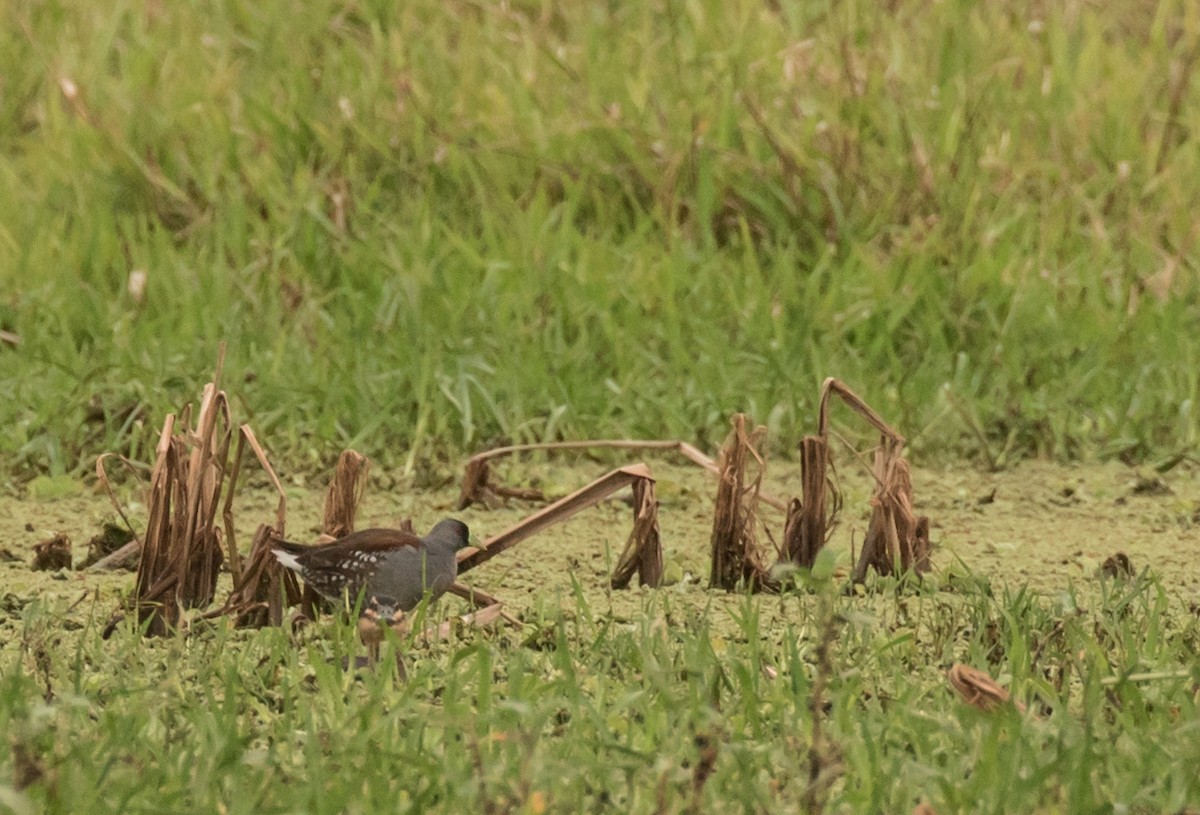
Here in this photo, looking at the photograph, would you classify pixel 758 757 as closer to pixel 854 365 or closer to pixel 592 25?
pixel 854 365

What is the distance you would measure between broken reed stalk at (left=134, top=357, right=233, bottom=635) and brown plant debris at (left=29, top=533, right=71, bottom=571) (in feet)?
1.39

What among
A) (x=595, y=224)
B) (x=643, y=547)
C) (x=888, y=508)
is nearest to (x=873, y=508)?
(x=888, y=508)

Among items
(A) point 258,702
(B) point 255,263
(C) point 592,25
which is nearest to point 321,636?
(A) point 258,702

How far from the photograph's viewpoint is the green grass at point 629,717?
2324 millimetres

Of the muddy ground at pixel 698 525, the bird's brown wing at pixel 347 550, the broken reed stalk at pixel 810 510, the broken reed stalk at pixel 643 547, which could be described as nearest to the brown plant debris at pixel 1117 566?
the muddy ground at pixel 698 525

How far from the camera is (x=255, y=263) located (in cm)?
530

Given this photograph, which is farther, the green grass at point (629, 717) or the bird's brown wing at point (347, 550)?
the bird's brown wing at point (347, 550)

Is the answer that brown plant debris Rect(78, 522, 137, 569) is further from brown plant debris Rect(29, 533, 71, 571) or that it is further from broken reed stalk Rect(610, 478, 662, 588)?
broken reed stalk Rect(610, 478, 662, 588)

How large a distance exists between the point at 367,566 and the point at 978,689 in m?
1.00

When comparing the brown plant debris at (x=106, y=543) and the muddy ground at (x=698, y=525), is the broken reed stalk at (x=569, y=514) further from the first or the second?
the brown plant debris at (x=106, y=543)

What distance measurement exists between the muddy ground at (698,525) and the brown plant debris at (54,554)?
0.08ft

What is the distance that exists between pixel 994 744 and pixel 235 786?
0.94 meters

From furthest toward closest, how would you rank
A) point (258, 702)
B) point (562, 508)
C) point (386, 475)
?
point (386, 475)
point (562, 508)
point (258, 702)

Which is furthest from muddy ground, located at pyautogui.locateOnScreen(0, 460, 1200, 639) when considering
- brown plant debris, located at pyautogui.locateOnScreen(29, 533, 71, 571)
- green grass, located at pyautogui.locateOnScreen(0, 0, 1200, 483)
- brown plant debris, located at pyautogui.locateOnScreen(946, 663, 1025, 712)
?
brown plant debris, located at pyautogui.locateOnScreen(946, 663, 1025, 712)
